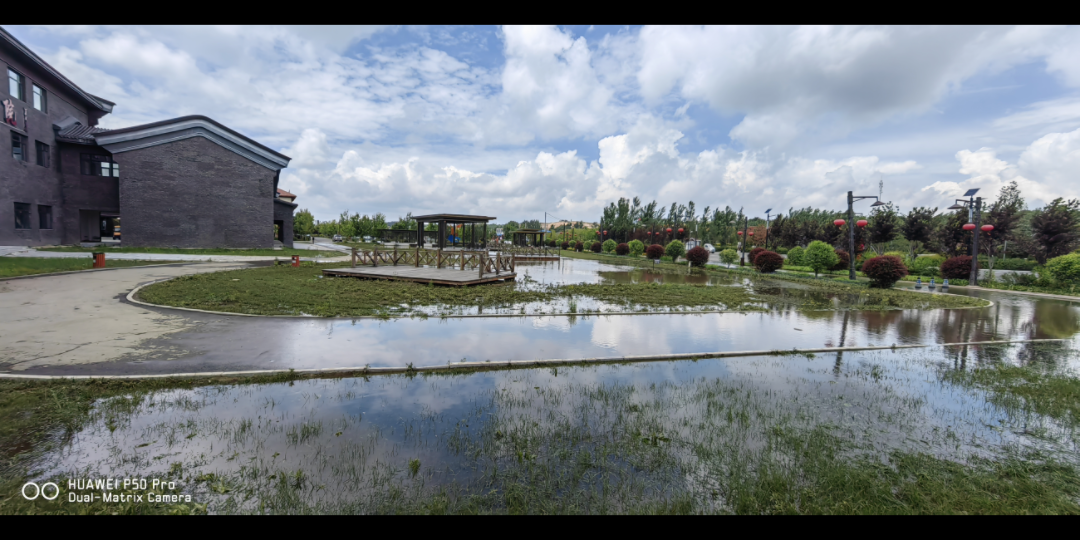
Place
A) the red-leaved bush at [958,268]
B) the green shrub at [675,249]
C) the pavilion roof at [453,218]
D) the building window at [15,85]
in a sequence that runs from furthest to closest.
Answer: the green shrub at [675,249]
the pavilion roof at [453,218]
the red-leaved bush at [958,268]
the building window at [15,85]

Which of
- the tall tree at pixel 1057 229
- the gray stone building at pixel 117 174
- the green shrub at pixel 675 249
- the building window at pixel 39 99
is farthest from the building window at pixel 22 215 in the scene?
the tall tree at pixel 1057 229

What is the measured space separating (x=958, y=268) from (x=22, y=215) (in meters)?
55.0

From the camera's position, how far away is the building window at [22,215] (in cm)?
2541

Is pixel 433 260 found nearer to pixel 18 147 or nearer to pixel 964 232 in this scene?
pixel 18 147

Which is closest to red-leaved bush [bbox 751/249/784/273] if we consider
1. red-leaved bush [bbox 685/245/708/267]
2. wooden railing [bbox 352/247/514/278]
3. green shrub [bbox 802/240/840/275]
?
green shrub [bbox 802/240/840/275]

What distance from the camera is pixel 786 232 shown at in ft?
151

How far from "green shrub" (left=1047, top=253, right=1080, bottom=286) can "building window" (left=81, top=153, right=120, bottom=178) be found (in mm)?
55869

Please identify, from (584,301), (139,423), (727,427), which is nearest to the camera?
(139,423)

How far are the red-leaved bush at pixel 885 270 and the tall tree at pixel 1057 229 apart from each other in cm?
1314

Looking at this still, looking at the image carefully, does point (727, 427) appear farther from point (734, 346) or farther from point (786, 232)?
point (786, 232)

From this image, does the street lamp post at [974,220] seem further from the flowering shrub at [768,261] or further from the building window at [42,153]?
the building window at [42,153]

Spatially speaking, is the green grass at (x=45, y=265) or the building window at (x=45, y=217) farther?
the building window at (x=45, y=217)
